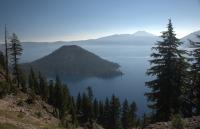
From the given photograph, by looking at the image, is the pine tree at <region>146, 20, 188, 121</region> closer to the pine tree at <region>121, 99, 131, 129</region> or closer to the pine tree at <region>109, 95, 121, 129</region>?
the pine tree at <region>109, 95, 121, 129</region>

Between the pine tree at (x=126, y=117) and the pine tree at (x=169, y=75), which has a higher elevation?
the pine tree at (x=169, y=75)

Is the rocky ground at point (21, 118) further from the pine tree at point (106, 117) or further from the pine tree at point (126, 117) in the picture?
the pine tree at point (126, 117)

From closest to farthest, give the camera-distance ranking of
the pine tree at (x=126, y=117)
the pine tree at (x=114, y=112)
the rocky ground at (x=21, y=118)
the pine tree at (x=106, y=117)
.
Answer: the rocky ground at (x=21, y=118), the pine tree at (x=114, y=112), the pine tree at (x=106, y=117), the pine tree at (x=126, y=117)

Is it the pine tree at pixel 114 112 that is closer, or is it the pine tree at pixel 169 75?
the pine tree at pixel 169 75

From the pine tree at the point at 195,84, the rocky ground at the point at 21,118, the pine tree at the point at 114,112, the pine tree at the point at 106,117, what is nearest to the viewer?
the rocky ground at the point at 21,118

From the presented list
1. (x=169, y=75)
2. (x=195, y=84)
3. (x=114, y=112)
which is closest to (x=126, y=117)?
(x=114, y=112)

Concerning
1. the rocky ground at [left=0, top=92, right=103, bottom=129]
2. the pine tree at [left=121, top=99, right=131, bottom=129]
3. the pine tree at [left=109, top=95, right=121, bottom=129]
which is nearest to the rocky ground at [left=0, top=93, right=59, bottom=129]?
the rocky ground at [left=0, top=92, right=103, bottom=129]

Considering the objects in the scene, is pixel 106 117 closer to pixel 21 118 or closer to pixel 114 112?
pixel 114 112

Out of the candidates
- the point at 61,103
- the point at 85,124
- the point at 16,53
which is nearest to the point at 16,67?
the point at 16,53

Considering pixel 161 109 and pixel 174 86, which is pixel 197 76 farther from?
pixel 161 109

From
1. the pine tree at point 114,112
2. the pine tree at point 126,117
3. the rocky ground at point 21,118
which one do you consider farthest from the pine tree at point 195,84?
the pine tree at point 126,117

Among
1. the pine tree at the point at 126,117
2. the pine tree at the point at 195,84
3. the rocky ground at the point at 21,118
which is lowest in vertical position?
the pine tree at the point at 126,117

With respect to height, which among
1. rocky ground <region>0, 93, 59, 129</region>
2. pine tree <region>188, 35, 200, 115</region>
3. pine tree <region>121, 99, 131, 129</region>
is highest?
pine tree <region>188, 35, 200, 115</region>

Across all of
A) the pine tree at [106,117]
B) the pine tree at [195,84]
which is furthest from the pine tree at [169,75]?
the pine tree at [106,117]
